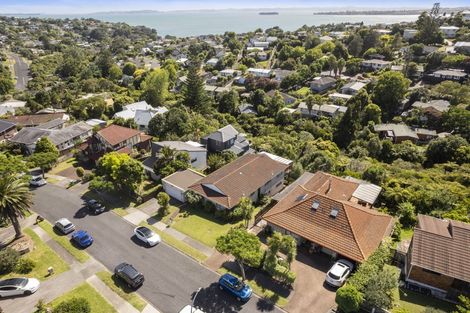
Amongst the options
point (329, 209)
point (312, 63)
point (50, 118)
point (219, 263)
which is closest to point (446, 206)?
point (329, 209)

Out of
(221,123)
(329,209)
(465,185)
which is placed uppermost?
(329,209)

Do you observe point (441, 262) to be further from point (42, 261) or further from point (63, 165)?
point (63, 165)

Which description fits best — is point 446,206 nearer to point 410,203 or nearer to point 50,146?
point 410,203

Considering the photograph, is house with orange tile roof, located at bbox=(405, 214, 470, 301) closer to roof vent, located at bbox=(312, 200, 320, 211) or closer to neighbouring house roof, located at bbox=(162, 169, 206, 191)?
roof vent, located at bbox=(312, 200, 320, 211)

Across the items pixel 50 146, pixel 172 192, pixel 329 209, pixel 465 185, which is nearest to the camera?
pixel 329 209

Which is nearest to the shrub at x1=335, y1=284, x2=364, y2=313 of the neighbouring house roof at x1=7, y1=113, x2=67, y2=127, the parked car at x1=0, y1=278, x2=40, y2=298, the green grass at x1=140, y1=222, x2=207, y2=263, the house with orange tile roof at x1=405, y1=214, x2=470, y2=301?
the house with orange tile roof at x1=405, y1=214, x2=470, y2=301

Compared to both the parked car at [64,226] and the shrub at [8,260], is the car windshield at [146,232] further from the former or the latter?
the shrub at [8,260]
